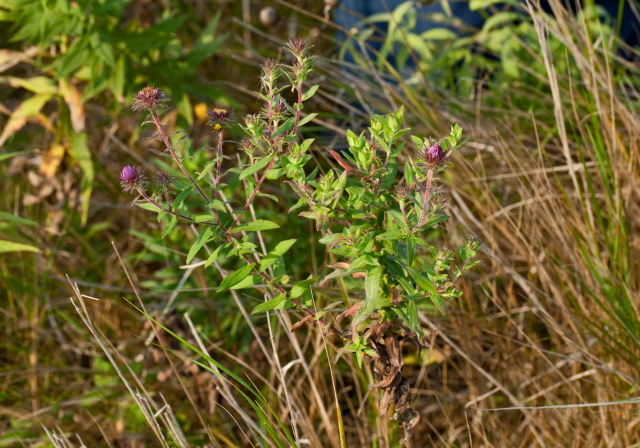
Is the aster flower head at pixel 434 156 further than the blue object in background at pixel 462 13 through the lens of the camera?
No

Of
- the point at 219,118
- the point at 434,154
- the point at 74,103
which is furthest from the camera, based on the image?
the point at 74,103

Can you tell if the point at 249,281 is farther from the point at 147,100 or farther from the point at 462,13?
the point at 462,13

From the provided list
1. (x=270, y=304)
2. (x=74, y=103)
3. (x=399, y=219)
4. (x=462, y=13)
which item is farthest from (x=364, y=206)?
(x=462, y=13)

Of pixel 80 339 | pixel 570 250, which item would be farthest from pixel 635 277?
pixel 80 339

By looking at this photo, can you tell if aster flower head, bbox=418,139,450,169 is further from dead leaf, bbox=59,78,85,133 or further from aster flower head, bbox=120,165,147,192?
dead leaf, bbox=59,78,85,133

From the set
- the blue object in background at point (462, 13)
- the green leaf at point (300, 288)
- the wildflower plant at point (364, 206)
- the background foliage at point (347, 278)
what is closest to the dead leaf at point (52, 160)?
the background foliage at point (347, 278)

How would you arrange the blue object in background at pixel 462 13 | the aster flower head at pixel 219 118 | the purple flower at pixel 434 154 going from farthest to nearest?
the blue object in background at pixel 462 13, the aster flower head at pixel 219 118, the purple flower at pixel 434 154

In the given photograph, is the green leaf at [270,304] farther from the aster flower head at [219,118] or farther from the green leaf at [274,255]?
the aster flower head at [219,118]

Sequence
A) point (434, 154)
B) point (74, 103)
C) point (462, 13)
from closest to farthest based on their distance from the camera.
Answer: point (434, 154), point (74, 103), point (462, 13)

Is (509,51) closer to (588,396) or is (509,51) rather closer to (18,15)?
(588,396)

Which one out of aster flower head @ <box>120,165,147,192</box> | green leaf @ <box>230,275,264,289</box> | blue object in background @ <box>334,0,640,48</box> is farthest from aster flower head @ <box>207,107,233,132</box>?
blue object in background @ <box>334,0,640,48</box>

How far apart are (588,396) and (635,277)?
297 mm

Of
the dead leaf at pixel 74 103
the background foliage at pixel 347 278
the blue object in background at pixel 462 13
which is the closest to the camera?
the background foliage at pixel 347 278

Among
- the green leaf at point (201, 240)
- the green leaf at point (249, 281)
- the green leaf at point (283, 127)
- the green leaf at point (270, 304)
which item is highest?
the green leaf at point (283, 127)
